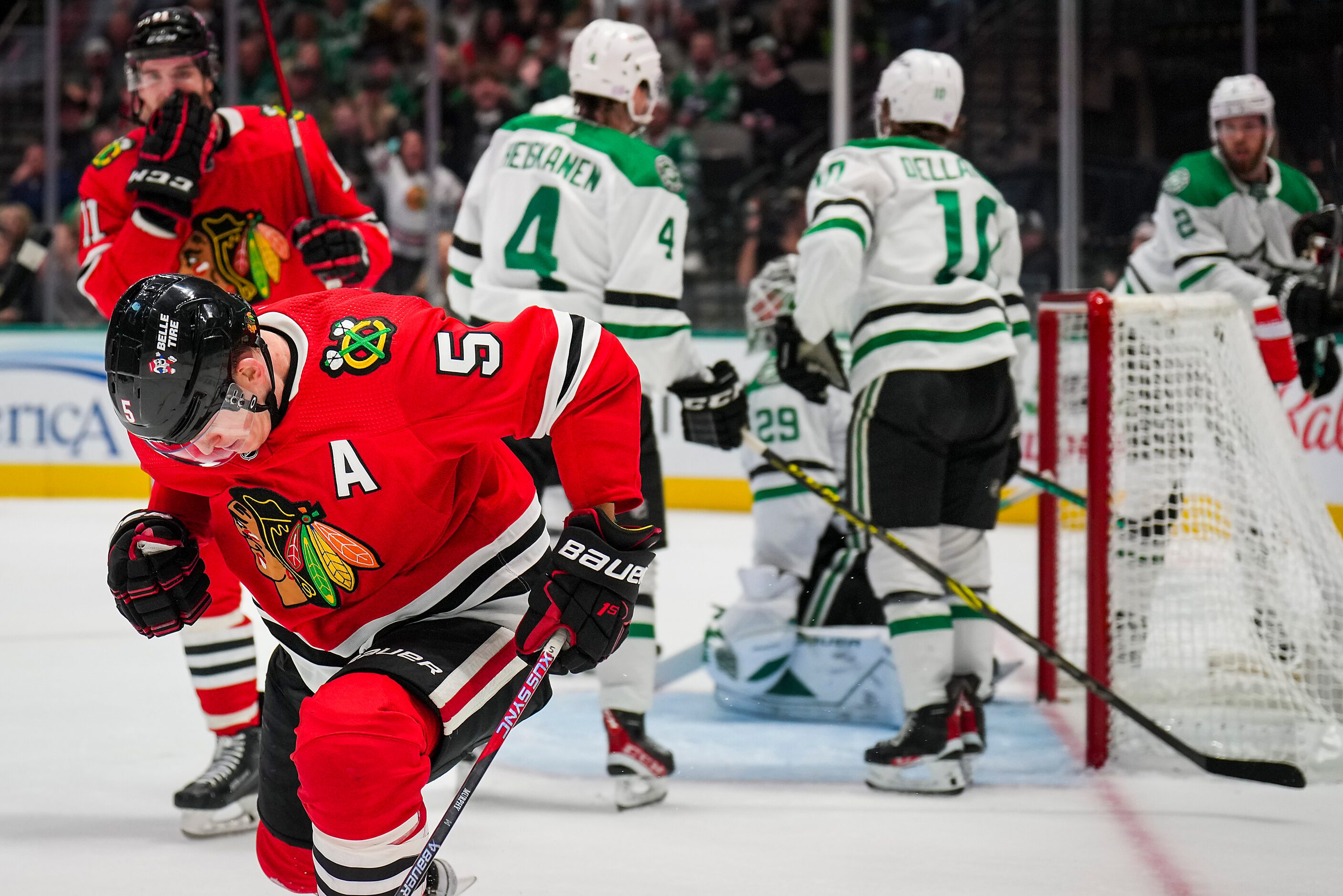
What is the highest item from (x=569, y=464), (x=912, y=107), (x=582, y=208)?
(x=912, y=107)

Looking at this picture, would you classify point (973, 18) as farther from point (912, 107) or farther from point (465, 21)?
point (912, 107)

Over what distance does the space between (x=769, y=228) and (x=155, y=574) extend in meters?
5.58

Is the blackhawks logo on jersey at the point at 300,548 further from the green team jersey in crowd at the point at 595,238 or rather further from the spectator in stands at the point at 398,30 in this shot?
the spectator in stands at the point at 398,30

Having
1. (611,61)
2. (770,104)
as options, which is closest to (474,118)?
(770,104)

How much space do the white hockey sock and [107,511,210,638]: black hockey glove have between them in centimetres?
141

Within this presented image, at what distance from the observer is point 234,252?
285 cm

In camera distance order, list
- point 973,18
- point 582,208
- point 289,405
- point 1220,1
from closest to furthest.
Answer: point 289,405
point 582,208
point 1220,1
point 973,18

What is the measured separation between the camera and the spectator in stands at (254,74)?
7.74 meters

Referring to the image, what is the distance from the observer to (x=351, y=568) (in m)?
1.81

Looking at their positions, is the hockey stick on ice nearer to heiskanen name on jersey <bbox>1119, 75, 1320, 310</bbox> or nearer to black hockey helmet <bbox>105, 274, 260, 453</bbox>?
black hockey helmet <bbox>105, 274, 260, 453</bbox>

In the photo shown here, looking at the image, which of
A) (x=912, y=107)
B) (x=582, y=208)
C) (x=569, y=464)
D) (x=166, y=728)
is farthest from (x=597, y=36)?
(x=166, y=728)

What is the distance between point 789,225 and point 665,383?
173 inches

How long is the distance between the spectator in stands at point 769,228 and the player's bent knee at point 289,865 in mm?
5354

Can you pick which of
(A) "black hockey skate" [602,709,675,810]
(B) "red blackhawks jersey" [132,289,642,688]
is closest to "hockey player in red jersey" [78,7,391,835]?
(A) "black hockey skate" [602,709,675,810]
